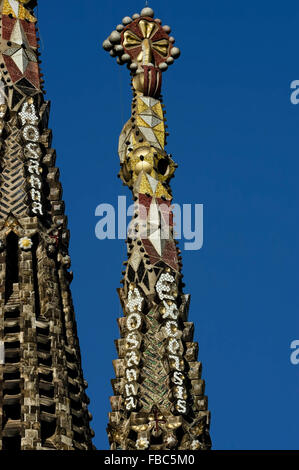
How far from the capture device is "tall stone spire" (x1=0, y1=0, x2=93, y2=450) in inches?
2921

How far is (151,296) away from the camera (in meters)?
78.2

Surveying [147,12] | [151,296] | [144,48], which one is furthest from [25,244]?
[147,12]

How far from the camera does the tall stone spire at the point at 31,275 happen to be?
7419cm

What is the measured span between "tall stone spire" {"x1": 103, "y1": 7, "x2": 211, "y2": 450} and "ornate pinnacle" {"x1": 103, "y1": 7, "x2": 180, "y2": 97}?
4 cm

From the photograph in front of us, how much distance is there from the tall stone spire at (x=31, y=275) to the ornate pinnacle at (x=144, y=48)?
3407mm

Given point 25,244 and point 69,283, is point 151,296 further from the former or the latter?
point 25,244

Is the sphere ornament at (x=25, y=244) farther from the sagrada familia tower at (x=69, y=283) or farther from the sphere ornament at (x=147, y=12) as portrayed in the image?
the sphere ornament at (x=147, y=12)

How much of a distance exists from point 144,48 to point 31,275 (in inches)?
463

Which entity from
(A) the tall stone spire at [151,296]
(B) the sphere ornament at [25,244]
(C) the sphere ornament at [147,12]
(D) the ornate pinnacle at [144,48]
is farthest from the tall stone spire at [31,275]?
(C) the sphere ornament at [147,12]
